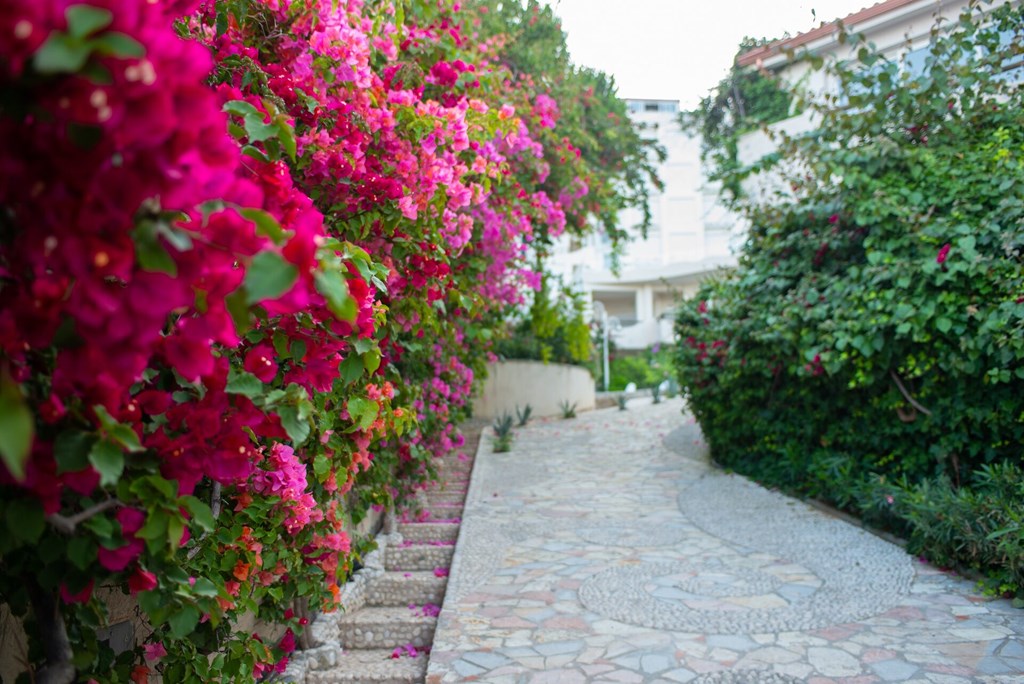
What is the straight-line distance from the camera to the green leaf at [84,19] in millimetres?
926

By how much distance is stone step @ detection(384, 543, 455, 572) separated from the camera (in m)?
6.18

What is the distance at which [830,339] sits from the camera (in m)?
6.39

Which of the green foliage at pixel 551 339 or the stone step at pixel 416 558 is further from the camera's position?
the green foliage at pixel 551 339

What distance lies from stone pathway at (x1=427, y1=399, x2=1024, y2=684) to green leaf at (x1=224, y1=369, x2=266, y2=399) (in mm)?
2960

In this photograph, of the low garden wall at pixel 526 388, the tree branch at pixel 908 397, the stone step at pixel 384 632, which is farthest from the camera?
the low garden wall at pixel 526 388

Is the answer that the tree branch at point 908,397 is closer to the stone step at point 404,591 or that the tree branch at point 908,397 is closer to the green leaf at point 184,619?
the stone step at point 404,591

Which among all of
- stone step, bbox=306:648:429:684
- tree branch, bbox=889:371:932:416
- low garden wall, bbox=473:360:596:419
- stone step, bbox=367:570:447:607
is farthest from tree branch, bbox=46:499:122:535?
low garden wall, bbox=473:360:596:419

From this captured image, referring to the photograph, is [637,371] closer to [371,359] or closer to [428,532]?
[428,532]

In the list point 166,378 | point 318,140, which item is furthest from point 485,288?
point 166,378

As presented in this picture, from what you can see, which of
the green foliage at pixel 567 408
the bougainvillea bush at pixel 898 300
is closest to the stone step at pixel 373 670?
the bougainvillea bush at pixel 898 300

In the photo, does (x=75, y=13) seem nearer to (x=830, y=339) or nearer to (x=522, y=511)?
(x=830, y=339)

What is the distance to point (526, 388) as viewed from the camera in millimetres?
14961

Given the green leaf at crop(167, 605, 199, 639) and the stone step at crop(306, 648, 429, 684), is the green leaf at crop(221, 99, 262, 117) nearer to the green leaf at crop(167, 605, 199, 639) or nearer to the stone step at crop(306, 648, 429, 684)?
the green leaf at crop(167, 605, 199, 639)

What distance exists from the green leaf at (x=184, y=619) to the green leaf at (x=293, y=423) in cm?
49
